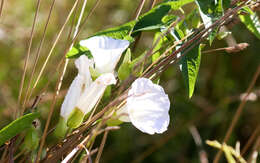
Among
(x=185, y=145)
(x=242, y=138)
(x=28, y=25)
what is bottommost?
(x=242, y=138)

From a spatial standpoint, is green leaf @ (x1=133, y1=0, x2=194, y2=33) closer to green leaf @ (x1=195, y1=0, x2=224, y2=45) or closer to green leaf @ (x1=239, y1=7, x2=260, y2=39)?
green leaf @ (x1=195, y1=0, x2=224, y2=45)

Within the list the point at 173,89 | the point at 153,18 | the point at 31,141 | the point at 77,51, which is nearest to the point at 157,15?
the point at 153,18

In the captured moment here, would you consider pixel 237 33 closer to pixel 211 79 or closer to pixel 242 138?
pixel 211 79

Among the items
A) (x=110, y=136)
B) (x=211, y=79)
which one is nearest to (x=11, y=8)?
(x=110, y=136)

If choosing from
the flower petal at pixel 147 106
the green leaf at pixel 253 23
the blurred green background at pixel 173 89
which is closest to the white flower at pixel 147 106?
the flower petal at pixel 147 106

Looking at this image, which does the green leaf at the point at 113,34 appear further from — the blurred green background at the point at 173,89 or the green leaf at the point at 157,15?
the blurred green background at the point at 173,89

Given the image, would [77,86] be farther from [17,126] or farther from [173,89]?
[173,89]
